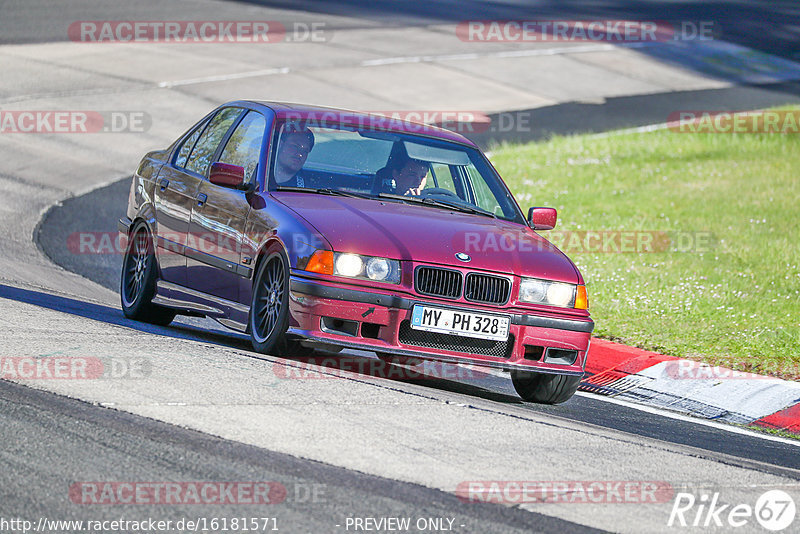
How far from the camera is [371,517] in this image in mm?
4645

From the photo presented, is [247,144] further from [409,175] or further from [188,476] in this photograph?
[188,476]

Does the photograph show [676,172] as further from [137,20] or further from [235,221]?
[137,20]

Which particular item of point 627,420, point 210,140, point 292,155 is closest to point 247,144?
point 292,155

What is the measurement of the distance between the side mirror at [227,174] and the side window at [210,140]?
835mm

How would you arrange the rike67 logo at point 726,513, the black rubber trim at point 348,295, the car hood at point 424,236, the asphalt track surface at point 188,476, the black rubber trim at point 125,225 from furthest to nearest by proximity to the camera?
1. the black rubber trim at point 125,225
2. the car hood at point 424,236
3. the black rubber trim at point 348,295
4. the rike67 logo at point 726,513
5. the asphalt track surface at point 188,476

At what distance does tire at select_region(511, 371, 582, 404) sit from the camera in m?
7.91

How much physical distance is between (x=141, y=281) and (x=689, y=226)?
Result: 24.1 feet

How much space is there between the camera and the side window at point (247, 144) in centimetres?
843

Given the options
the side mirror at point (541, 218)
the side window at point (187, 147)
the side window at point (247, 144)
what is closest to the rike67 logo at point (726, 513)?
the side mirror at point (541, 218)

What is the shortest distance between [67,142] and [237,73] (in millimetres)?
6092

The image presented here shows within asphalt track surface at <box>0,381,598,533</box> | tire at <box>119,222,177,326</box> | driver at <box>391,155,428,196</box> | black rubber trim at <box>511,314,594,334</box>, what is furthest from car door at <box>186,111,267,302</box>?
asphalt track surface at <box>0,381,598,533</box>

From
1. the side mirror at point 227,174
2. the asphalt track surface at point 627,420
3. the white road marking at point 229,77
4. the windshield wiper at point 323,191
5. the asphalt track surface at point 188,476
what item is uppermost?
the white road marking at point 229,77

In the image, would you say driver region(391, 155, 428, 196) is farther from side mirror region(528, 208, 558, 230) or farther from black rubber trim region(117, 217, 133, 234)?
black rubber trim region(117, 217, 133, 234)

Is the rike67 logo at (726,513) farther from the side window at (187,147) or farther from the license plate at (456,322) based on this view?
the side window at (187,147)
